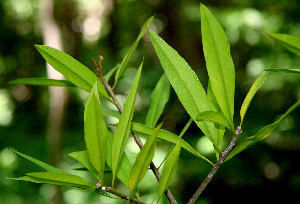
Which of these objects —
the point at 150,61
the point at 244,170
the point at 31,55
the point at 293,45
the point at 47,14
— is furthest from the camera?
the point at 31,55

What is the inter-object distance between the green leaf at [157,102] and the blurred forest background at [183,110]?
0.16m

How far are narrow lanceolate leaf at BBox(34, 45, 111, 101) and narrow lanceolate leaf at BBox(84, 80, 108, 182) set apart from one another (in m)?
0.07

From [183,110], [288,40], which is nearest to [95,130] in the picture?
[288,40]

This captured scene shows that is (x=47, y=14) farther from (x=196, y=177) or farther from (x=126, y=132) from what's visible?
(x=126, y=132)

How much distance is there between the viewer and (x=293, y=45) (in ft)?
0.81

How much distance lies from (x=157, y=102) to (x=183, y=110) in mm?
1307

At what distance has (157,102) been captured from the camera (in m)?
0.43

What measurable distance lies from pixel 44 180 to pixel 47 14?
1.65 metres

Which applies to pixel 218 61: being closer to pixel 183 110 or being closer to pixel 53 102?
pixel 183 110

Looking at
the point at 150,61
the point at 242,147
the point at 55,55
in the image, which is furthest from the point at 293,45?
the point at 150,61

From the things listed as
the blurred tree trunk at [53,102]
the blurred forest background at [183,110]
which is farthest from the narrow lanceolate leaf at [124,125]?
the blurred tree trunk at [53,102]

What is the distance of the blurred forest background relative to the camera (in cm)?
129

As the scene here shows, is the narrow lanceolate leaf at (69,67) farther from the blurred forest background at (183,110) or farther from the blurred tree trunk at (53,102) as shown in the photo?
the blurred tree trunk at (53,102)

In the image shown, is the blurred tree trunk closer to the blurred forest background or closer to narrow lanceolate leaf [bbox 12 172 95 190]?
the blurred forest background
